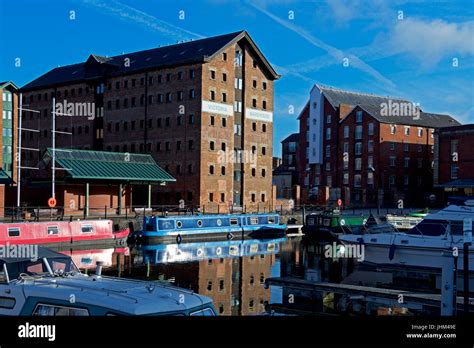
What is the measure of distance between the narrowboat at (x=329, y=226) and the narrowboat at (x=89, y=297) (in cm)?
3717

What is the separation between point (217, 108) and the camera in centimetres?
5903

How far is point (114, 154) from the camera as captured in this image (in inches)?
2044

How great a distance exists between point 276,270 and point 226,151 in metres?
31.8

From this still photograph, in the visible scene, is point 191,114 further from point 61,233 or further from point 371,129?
point 371,129

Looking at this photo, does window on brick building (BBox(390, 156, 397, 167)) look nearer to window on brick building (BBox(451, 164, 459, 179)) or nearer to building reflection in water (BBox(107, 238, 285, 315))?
window on brick building (BBox(451, 164, 459, 179))

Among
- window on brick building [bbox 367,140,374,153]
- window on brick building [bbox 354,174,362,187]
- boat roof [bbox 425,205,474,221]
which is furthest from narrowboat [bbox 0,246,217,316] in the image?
window on brick building [bbox 354,174,362,187]

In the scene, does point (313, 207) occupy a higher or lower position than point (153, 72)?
lower

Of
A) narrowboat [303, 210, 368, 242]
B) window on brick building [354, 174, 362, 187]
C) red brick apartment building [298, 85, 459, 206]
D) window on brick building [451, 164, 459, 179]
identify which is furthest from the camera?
window on brick building [354, 174, 362, 187]

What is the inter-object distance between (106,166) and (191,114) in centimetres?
1207

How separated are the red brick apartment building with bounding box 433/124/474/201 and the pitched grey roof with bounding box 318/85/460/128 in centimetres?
895

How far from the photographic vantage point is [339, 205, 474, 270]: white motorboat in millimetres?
25547

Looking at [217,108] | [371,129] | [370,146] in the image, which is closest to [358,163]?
[370,146]

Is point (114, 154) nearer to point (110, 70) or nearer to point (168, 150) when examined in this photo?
point (168, 150)

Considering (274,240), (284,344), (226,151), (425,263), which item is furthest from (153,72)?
(284,344)
